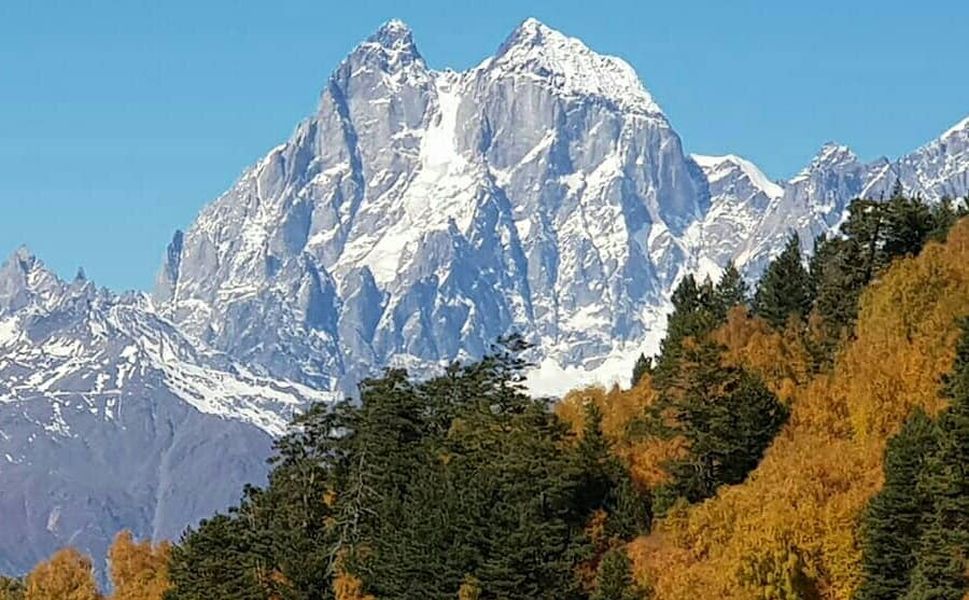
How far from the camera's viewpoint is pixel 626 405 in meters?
121

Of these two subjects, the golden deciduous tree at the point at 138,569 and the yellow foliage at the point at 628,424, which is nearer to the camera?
the yellow foliage at the point at 628,424

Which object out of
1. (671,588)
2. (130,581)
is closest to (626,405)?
(671,588)

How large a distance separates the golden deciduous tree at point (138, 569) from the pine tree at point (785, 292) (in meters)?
44.6

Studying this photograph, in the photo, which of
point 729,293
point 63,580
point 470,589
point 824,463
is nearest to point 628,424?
point 470,589

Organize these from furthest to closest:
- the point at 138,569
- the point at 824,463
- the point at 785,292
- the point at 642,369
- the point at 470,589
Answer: the point at 642,369, the point at 138,569, the point at 785,292, the point at 470,589, the point at 824,463

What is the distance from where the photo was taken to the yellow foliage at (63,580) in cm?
15088

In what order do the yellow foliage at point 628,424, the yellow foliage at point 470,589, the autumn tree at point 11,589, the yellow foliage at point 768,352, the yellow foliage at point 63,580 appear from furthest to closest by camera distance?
1. the autumn tree at point 11,589
2. the yellow foliage at point 63,580
3. the yellow foliage at point 768,352
4. the yellow foliage at point 628,424
5. the yellow foliage at point 470,589

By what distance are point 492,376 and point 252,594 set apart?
24.8 metres

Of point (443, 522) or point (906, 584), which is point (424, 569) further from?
point (906, 584)

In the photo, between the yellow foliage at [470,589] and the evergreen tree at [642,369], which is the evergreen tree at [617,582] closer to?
the yellow foliage at [470,589]

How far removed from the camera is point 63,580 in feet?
502

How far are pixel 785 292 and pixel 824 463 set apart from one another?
52.5m

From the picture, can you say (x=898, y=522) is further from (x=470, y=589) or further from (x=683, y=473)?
(x=470, y=589)

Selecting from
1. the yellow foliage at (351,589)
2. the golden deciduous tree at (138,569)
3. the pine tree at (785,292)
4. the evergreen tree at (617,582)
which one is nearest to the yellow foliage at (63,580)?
the golden deciduous tree at (138,569)
